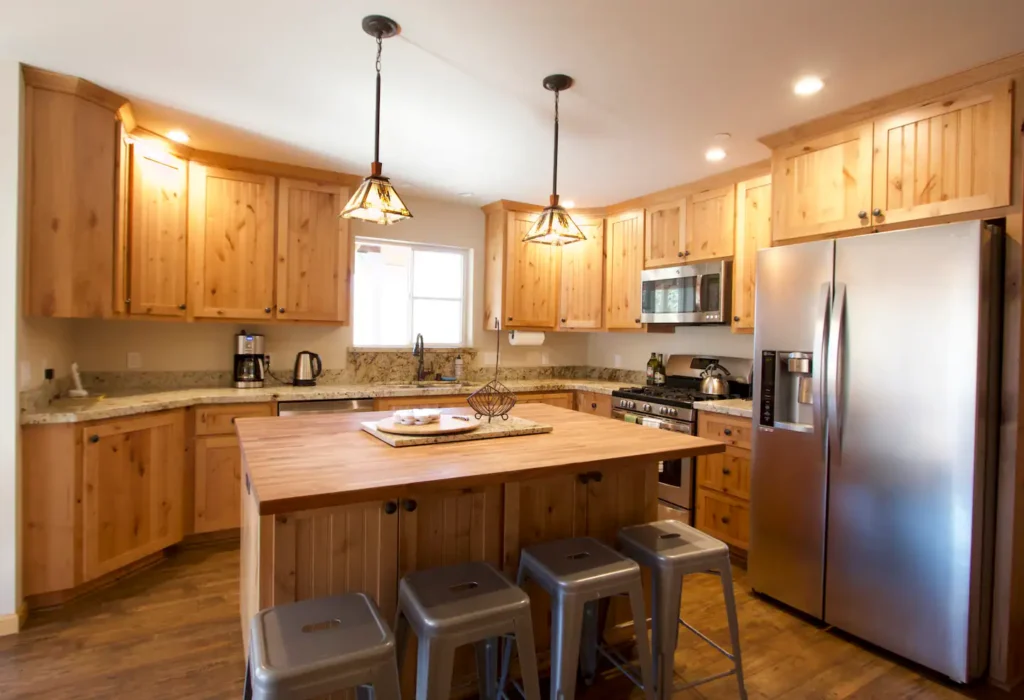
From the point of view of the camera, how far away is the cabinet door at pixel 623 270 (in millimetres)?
4293

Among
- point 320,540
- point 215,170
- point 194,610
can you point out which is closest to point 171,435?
point 194,610

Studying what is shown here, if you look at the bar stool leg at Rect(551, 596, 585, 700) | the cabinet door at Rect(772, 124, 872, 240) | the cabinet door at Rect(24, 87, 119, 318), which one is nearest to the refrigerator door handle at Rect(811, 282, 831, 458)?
the cabinet door at Rect(772, 124, 872, 240)

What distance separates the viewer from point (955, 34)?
193 centimetres

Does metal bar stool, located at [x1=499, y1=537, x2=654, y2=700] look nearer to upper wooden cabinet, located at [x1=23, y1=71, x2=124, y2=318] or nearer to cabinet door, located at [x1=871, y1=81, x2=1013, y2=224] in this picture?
cabinet door, located at [x1=871, y1=81, x2=1013, y2=224]

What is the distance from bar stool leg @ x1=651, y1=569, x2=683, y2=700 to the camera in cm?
176

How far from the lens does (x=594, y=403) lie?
14.4ft

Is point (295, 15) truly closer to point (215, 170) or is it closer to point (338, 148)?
point (338, 148)

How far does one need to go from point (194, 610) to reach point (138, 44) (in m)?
2.55

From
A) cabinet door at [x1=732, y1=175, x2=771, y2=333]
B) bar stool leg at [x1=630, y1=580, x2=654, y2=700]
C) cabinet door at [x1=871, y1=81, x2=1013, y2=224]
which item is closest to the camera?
bar stool leg at [x1=630, y1=580, x2=654, y2=700]

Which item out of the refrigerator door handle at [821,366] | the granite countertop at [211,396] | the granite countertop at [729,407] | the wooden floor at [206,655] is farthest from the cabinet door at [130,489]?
the refrigerator door handle at [821,366]

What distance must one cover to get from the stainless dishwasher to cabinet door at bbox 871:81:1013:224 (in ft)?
10.4

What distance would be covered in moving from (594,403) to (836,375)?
2.20m

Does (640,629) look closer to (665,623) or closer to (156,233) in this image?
(665,623)

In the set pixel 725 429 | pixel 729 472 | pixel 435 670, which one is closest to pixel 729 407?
pixel 725 429
